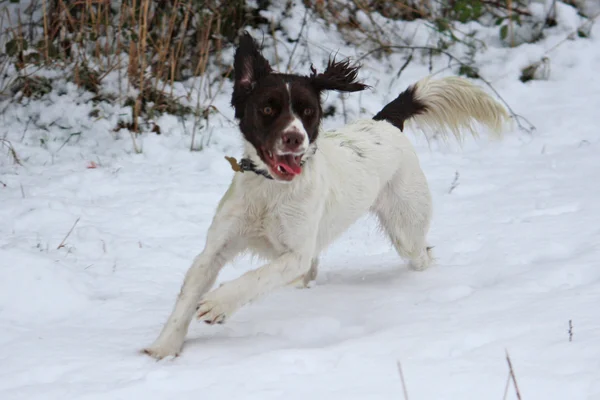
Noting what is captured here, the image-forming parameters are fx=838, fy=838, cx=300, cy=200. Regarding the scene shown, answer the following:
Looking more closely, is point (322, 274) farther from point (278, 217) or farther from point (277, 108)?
point (277, 108)

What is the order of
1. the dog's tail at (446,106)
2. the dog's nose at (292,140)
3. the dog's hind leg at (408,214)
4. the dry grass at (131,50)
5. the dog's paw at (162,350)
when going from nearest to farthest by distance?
the dog's paw at (162,350) → the dog's nose at (292,140) → the dog's hind leg at (408,214) → the dog's tail at (446,106) → the dry grass at (131,50)

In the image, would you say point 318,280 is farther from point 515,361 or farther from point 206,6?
point 206,6

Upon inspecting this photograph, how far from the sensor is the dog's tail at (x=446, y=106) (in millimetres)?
4730

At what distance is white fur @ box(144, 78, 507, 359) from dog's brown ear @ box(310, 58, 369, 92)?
28 centimetres

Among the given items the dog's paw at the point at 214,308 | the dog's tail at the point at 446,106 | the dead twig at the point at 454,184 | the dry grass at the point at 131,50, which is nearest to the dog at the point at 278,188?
the dog's paw at the point at 214,308

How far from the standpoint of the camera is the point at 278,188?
347cm

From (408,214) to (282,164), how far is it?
134 cm

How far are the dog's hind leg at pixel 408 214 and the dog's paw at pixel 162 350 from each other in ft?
5.77

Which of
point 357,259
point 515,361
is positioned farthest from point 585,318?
point 357,259

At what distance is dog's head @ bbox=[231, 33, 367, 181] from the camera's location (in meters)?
3.27

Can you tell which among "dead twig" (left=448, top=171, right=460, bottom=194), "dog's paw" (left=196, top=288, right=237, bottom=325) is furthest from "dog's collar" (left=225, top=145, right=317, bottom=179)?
"dead twig" (left=448, top=171, right=460, bottom=194)

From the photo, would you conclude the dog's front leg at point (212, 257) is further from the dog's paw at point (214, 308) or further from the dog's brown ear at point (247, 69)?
the dog's brown ear at point (247, 69)

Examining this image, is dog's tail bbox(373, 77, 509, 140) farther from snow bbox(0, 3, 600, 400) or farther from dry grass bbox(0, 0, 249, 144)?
dry grass bbox(0, 0, 249, 144)

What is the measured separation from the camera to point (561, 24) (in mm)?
8133
